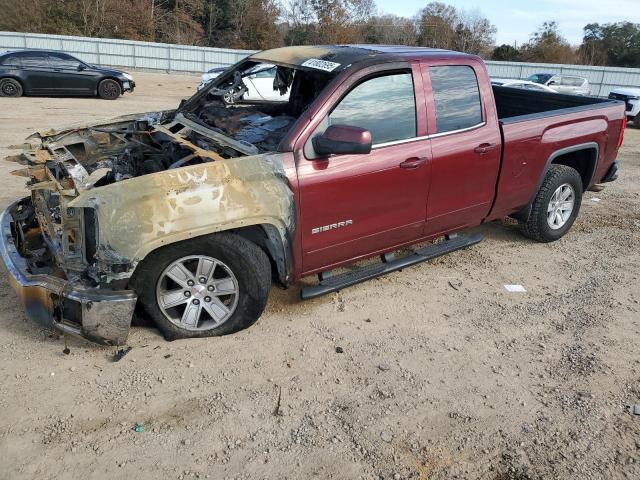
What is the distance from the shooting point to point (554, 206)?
5445 mm

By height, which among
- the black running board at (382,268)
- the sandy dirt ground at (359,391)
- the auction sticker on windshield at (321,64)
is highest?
the auction sticker on windshield at (321,64)

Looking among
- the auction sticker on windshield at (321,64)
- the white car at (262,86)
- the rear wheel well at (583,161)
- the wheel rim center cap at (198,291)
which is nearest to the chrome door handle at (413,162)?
the auction sticker on windshield at (321,64)

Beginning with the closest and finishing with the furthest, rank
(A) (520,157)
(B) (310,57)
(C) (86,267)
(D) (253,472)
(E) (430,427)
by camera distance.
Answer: (D) (253,472), (E) (430,427), (C) (86,267), (B) (310,57), (A) (520,157)

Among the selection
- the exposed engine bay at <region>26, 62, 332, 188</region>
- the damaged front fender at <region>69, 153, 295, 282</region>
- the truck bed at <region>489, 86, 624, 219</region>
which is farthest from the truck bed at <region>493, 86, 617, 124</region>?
the damaged front fender at <region>69, 153, 295, 282</region>

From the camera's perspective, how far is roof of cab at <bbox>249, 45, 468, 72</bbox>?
3.85 metres

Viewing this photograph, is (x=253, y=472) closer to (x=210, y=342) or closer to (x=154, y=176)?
(x=210, y=342)

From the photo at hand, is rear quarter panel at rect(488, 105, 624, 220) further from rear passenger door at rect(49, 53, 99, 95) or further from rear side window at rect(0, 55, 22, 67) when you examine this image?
rear side window at rect(0, 55, 22, 67)

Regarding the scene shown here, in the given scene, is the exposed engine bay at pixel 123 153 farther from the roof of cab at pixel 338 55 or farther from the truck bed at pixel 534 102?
the truck bed at pixel 534 102

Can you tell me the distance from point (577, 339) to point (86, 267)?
3.41 m

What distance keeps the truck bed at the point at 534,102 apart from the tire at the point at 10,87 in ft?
46.1

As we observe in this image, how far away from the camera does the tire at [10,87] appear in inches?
590

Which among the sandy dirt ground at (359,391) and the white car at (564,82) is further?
the white car at (564,82)

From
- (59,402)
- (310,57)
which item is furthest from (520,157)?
(59,402)

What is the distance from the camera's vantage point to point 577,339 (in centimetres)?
388
